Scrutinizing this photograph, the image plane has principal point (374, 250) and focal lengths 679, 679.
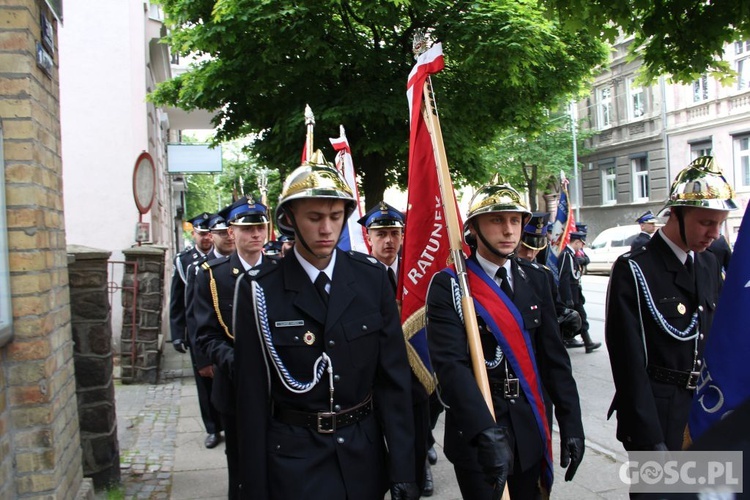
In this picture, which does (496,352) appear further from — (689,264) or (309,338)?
(689,264)

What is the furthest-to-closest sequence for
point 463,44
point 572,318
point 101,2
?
point 101,2
point 463,44
point 572,318

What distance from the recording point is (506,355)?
3.31 meters

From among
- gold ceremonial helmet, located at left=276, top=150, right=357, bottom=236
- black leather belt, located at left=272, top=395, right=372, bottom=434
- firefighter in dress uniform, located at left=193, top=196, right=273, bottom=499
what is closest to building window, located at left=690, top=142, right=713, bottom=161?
firefighter in dress uniform, located at left=193, top=196, right=273, bottom=499

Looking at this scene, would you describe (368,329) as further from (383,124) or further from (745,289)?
(383,124)

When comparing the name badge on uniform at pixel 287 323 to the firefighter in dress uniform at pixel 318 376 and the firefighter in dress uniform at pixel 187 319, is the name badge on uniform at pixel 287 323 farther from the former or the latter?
the firefighter in dress uniform at pixel 187 319

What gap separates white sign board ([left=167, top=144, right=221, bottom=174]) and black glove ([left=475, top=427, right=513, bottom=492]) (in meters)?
16.1

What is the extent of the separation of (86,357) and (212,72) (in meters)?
7.26

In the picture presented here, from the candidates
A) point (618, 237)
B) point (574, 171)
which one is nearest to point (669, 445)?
point (618, 237)

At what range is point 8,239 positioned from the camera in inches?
135

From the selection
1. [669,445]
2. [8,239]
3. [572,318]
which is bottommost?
[669,445]

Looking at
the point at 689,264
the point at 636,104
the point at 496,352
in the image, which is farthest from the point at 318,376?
the point at 636,104

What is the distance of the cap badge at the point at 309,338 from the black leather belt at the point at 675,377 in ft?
6.36

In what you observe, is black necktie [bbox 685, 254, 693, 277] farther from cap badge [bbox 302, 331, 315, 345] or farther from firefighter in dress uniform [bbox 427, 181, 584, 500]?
cap badge [bbox 302, 331, 315, 345]

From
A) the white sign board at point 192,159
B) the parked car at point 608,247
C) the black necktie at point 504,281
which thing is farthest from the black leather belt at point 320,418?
the parked car at point 608,247
